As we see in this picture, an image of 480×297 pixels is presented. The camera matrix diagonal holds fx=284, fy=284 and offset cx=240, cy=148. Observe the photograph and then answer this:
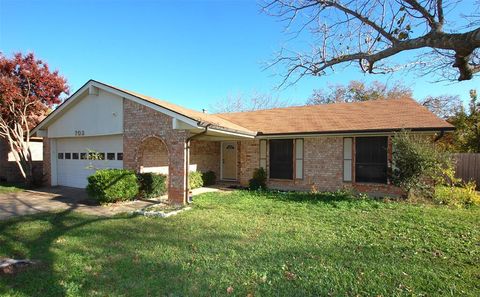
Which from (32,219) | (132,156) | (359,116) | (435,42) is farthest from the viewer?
(359,116)

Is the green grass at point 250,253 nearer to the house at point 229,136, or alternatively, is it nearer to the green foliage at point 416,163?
the green foliage at point 416,163

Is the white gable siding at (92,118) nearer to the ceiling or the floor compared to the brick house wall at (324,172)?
nearer to the ceiling

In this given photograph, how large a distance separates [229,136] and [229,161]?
3.84 meters

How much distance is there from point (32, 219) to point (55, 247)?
2891 millimetres

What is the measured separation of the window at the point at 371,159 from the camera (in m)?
11.3

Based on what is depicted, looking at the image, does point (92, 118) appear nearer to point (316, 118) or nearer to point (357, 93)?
point (316, 118)

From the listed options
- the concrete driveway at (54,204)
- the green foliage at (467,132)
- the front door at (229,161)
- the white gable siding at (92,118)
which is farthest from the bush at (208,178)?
the green foliage at (467,132)

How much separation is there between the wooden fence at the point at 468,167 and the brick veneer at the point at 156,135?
1447 cm

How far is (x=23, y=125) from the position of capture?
14805 millimetres

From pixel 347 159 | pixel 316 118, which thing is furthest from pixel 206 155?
pixel 347 159

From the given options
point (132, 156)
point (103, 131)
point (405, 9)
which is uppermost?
point (405, 9)

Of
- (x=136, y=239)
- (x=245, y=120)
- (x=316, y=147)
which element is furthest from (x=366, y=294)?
(x=245, y=120)

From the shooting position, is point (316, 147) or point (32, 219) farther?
point (316, 147)

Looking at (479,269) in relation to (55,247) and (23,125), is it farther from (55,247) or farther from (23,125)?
(23,125)
